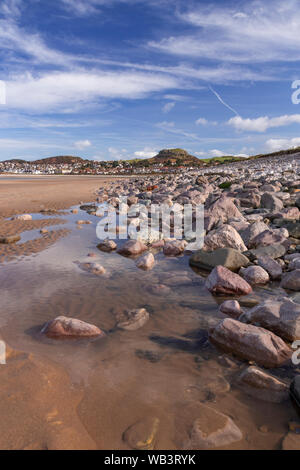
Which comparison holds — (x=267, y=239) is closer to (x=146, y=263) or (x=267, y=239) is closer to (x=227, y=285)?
(x=227, y=285)

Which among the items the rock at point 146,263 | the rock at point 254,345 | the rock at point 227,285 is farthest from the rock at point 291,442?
the rock at point 146,263

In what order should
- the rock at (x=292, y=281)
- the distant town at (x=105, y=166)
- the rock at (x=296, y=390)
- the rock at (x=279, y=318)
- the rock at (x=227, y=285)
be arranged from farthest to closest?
the distant town at (x=105, y=166)
the rock at (x=292, y=281)
the rock at (x=227, y=285)
the rock at (x=279, y=318)
the rock at (x=296, y=390)

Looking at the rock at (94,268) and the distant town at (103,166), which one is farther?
the distant town at (103,166)

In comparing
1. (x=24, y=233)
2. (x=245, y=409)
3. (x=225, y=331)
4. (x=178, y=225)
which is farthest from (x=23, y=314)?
(x=178, y=225)

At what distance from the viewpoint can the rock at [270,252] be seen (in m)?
5.48

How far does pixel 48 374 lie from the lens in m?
2.44

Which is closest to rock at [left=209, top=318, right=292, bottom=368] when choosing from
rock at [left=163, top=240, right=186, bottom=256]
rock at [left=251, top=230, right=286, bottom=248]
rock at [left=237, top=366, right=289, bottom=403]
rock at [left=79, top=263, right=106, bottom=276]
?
rock at [left=237, top=366, right=289, bottom=403]

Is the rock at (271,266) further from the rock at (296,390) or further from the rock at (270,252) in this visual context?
the rock at (296,390)

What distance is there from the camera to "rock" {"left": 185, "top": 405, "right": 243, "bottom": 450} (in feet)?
5.89

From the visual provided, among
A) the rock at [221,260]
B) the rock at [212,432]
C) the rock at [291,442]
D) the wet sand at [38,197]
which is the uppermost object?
the wet sand at [38,197]

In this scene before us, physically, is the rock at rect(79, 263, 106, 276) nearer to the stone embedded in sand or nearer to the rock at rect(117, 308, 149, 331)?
the rock at rect(117, 308, 149, 331)

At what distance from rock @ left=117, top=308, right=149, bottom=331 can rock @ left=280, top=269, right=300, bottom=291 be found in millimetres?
2434

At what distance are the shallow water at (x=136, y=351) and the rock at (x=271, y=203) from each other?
570 centimetres
